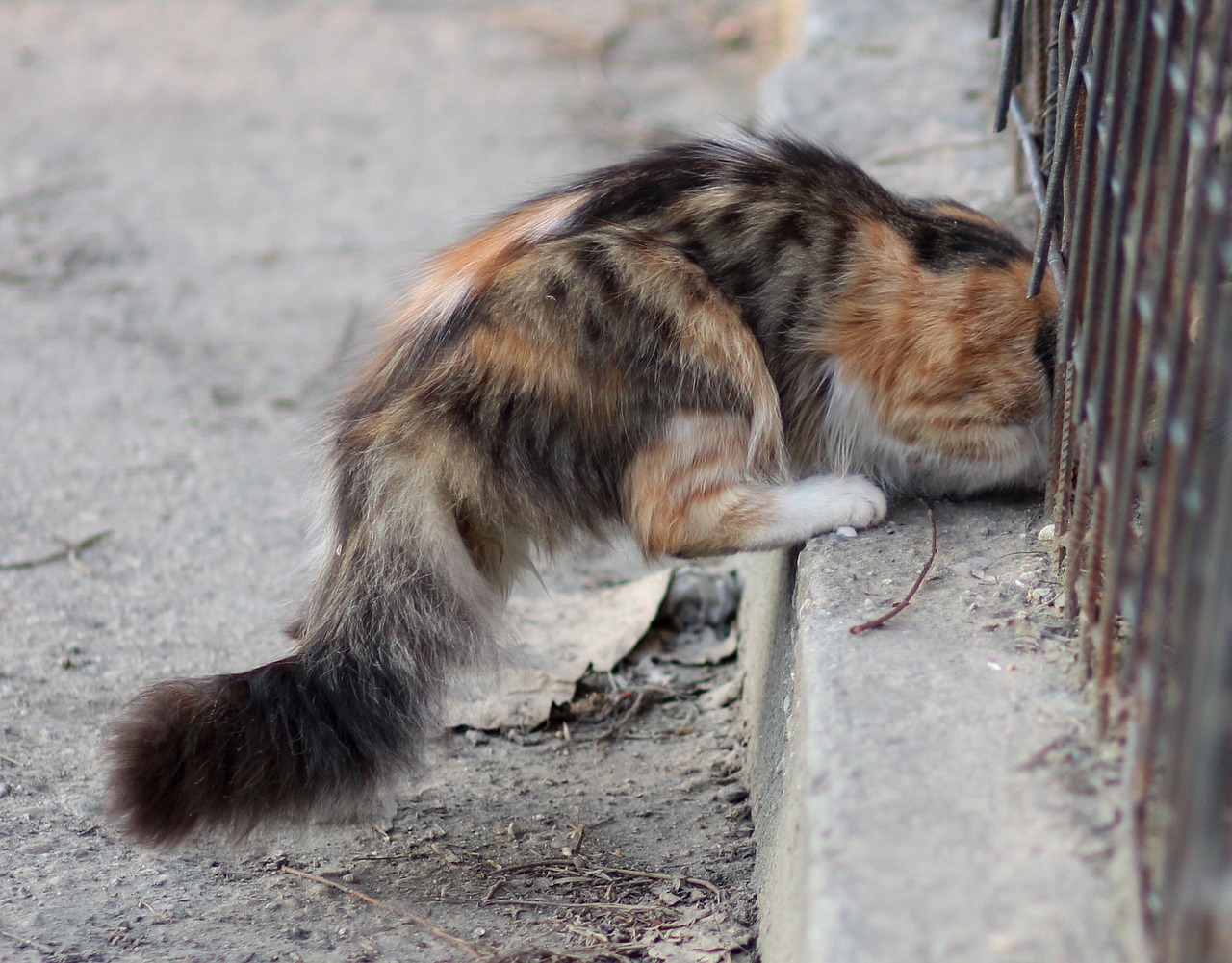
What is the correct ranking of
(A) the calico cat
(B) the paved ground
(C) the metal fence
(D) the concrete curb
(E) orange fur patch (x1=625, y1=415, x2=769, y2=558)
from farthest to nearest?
1. (E) orange fur patch (x1=625, y1=415, x2=769, y2=558)
2. (B) the paved ground
3. (A) the calico cat
4. (D) the concrete curb
5. (C) the metal fence

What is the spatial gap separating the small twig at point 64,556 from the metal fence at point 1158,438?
9.81 ft

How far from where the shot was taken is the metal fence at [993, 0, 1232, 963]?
4.24 feet

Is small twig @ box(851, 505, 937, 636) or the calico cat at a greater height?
the calico cat

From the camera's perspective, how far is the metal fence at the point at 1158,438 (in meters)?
1.29

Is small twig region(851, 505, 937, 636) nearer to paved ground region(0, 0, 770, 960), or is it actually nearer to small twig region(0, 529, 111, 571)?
paved ground region(0, 0, 770, 960)

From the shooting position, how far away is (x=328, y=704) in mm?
2389

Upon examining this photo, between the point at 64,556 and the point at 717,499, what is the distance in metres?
2.30

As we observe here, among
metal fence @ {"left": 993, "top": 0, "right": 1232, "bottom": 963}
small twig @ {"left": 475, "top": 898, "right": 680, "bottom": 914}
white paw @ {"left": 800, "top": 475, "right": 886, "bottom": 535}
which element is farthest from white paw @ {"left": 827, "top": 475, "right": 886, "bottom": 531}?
small twig @ {"left": 475, "top": 898, "right": 680, "bottom": 914}

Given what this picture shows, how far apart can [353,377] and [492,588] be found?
64 cm

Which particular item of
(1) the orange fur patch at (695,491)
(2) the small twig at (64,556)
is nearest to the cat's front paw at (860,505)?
(1) the orange fur patch at (695,491)

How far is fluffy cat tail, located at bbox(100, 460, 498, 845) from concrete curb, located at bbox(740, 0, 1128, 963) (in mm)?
711

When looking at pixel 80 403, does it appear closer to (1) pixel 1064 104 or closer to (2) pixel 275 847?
(2) pixel 275 847

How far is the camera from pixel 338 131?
7.68 m

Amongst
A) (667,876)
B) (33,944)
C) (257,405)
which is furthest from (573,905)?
(257,405)
